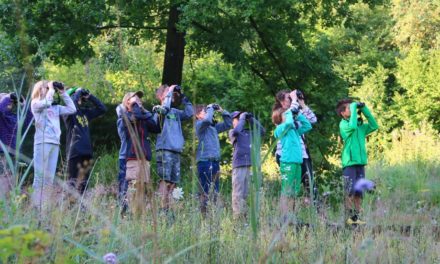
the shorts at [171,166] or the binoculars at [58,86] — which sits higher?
the binoculars at [58,86]

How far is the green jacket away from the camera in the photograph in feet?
26.4

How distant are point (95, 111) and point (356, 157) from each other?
10.3 ft

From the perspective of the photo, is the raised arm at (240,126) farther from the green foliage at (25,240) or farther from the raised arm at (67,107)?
the green foliage at (25,240)

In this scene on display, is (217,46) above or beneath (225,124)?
above

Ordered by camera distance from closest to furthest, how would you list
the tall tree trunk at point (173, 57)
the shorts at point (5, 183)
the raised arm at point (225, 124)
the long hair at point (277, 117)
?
the shorts at point (5, 183), the long hair at point (277, 117), the raised arm at point (225, 124), the tall tree trunk at point (173, 57)

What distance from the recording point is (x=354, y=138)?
26.7 ft

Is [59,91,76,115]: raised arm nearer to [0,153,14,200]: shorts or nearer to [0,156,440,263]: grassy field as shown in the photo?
[0,156,440,263]: grassy field

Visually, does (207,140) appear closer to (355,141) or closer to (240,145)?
(240,145)

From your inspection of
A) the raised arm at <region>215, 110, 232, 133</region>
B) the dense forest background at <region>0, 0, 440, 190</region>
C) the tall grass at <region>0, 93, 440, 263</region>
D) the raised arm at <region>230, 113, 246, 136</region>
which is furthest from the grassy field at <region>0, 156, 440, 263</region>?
the dense forest background at <region>0, 0, 440, 190</region>

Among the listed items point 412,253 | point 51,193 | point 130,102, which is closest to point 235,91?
point 130,102

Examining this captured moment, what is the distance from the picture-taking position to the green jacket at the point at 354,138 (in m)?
8.05

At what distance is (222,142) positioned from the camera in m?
12.9

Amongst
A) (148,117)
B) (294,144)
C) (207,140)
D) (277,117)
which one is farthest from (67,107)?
(294,144)

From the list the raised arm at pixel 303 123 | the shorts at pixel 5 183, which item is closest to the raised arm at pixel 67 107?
the raised arm at pixel 303 123
